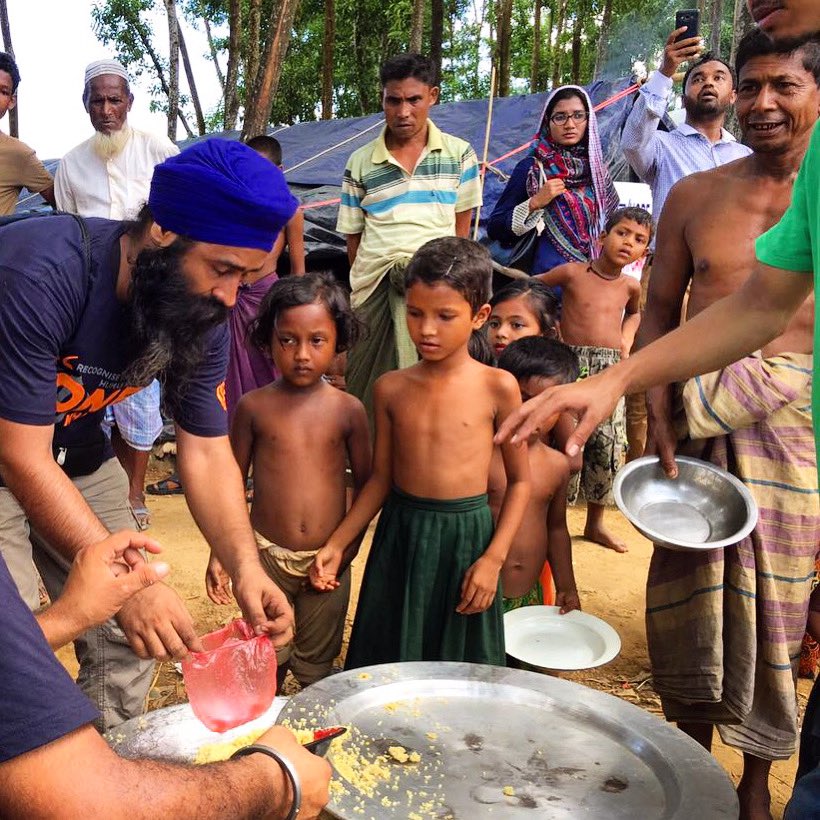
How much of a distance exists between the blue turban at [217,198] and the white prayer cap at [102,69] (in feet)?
10.4

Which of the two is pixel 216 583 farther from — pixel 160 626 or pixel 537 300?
pixel 537 300

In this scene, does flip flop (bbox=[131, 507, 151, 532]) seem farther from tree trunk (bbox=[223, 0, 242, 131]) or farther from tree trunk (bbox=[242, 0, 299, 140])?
tree trunk (bbox=[223, 0, 242, 131])

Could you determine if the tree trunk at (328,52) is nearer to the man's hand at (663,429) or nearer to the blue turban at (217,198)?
the man's hand at (663,429)

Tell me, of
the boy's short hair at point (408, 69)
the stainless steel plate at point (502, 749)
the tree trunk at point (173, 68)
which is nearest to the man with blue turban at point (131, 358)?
the stainless steel plate at point (502, 749)

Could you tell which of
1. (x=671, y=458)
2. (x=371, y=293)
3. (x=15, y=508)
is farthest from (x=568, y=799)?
(x=371, y=293)

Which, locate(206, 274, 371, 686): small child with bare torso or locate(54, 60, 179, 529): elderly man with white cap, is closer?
locate(206, 274, 371, 686): small child with bare torso

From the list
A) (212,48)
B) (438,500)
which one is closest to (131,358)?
(438,500)

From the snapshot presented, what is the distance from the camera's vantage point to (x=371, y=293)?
4.52 m

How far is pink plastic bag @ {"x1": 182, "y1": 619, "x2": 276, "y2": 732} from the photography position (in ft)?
5.29

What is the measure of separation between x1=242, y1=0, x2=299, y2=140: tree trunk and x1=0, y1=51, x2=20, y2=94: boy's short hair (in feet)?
7.19

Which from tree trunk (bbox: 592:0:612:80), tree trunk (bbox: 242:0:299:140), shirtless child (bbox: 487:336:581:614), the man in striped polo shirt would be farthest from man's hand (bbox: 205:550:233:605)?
tree trunk (bbox: 592:0:612:80)

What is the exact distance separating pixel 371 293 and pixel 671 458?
236 cm

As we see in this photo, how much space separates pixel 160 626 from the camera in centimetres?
170

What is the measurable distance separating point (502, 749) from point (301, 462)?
1512mm
